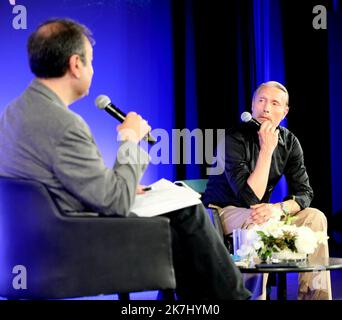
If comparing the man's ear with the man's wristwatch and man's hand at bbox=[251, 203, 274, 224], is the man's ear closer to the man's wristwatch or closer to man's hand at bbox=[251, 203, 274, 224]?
man's hand at bbox=[251, 203, 274, 224]

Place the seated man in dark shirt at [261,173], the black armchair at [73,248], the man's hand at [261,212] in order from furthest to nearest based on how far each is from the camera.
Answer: the seated man in dark shirt at [261,173] → the man's hand at [261,212] → the black armchair at [73,248]

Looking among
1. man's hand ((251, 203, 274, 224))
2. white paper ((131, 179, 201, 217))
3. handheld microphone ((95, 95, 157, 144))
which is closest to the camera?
white paper ((131, 179, 201, 217))

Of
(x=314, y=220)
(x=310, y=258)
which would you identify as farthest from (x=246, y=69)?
(x=310, y=258)

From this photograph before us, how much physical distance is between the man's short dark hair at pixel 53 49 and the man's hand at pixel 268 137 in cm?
157

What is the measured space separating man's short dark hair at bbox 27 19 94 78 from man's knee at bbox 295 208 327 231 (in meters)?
1.66

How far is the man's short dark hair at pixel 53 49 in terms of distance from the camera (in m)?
2.19

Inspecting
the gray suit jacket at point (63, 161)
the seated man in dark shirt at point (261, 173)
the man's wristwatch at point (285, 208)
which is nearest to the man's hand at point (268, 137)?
the seated man in dark shirt at point (261, 173)

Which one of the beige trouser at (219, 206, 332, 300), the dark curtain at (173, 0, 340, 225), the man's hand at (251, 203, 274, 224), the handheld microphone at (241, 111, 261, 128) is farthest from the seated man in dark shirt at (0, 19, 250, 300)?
the dark curtain at (173, 0, 340, 225)

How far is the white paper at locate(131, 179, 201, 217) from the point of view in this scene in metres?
2.17

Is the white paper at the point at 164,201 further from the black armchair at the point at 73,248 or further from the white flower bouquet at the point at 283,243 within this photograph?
the white flower bouquet at the point at 283,243

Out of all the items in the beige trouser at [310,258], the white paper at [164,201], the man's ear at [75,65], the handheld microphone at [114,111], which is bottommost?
the beige trouser at [310,258]

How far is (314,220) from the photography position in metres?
3.44

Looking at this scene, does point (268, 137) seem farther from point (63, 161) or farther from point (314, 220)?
point (63, 161)
